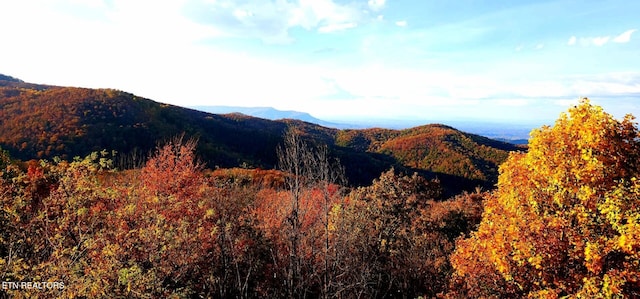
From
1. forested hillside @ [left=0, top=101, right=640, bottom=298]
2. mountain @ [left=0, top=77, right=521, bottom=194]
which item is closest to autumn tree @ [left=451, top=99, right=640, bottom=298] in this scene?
forested hillside @ [left=0, top=101, right=640, bottom=298]

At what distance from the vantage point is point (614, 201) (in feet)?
36.6

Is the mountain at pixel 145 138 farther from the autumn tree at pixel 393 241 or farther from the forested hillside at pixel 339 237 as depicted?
the forested hillside at pixel 339 237

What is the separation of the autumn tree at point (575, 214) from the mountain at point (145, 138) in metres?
39.5

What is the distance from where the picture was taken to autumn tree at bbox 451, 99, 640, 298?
11.2 metres

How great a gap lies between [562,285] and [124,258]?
1617 cm

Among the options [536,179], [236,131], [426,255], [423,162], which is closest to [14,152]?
[236,131]

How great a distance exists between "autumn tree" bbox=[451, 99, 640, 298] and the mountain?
3952 centimetres

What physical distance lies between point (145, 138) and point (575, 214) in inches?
4160

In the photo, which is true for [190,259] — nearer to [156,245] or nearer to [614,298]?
[156,245]

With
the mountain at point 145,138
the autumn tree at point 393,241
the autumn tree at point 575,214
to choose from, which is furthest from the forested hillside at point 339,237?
the mountain at point 145,138

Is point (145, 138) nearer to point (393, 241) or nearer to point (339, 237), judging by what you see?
point (393, 241)

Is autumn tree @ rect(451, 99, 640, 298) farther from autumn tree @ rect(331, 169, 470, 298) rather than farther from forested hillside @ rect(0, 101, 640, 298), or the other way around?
autumn tree @ rect(331, 169, 470, 298)

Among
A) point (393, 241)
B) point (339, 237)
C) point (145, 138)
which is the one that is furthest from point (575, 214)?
point (145, 138)

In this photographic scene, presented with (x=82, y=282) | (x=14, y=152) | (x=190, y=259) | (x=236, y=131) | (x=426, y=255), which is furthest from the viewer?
(x=236, y=131)
